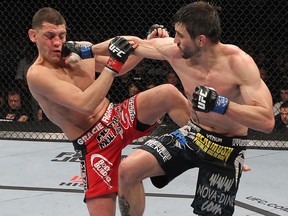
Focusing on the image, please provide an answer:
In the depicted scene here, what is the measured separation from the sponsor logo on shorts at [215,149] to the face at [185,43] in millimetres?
367

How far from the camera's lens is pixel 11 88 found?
5656 mm

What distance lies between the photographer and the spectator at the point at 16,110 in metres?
5.38

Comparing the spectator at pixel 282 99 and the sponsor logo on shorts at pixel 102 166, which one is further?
the spectator at pixel 282 99

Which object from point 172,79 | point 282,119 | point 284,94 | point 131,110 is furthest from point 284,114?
point 131,110

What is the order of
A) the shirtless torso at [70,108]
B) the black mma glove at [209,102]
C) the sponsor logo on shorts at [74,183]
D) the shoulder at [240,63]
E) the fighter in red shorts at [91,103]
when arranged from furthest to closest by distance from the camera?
the sponsor logo on shorts at [74,183], the shirtless torso at [70,108], the fighter in red shorts at [91,103], the shoulder at [240,63], the black mma glove at [209,102]

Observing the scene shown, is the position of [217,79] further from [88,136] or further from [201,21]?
[88,136]

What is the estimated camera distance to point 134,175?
2375 mm

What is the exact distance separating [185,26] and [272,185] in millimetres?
1840

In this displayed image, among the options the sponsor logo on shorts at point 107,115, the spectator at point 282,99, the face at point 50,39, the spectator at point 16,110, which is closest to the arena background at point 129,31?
the spectator at point 16,110

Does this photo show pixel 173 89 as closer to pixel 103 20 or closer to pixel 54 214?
pixel 54 214

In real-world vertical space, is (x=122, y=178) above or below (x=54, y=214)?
above

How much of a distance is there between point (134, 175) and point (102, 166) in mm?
257

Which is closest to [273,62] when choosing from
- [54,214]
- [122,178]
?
[54,214]

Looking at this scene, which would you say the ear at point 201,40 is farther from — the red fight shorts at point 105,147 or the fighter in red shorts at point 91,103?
the red fight shorts at point 105,147
